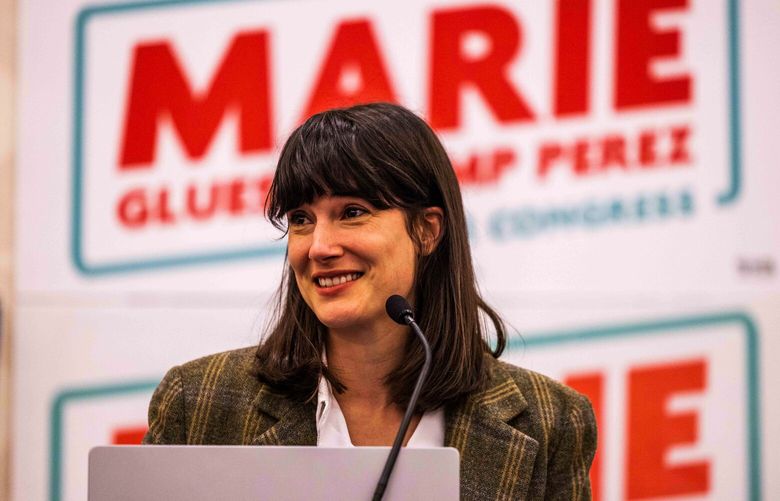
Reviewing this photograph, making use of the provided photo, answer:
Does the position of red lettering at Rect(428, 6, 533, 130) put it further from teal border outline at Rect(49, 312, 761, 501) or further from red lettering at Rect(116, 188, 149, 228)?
red lettering at Rect(116, 188, 149, 228)

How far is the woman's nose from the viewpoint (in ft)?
4.89

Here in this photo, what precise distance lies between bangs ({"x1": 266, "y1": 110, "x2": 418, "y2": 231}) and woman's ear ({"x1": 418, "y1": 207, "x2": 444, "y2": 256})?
3.7 inches

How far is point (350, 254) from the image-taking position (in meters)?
1.51

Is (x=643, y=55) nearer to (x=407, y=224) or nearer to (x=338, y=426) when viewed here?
(x=407, y=224)

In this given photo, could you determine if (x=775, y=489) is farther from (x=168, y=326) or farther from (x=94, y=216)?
(x=94, y=216)

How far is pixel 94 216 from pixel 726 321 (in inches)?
75.8

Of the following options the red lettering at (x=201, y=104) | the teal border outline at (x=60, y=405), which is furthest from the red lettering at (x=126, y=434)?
the red lettering at (x=201, y=104)

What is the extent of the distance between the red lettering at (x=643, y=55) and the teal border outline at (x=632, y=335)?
662 mm

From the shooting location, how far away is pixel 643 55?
8.92 feet

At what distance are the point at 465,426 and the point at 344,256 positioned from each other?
39cm

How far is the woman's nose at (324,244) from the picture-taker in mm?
1489

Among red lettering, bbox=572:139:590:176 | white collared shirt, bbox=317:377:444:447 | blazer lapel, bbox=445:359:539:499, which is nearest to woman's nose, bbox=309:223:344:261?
white collared shirt, bbox=317:377:444:447

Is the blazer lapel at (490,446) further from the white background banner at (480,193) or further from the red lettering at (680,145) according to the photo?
the red lettering at (680,145)

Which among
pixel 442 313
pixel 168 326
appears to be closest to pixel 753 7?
pixel 442 313
